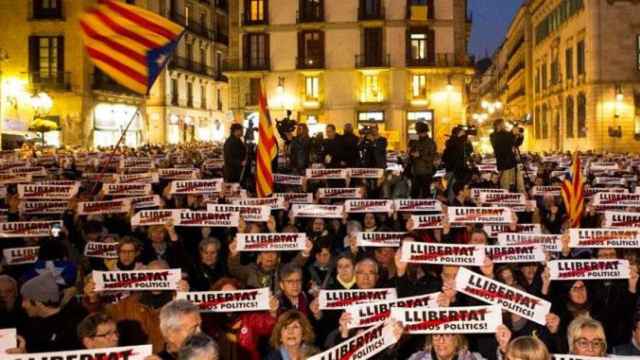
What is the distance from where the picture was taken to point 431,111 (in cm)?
5244

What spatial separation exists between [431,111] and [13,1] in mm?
26944

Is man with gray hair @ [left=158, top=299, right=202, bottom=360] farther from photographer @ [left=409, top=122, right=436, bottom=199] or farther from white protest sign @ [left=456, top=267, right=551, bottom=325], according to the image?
photographer @ [left=409, top=122, right=436, bottom=199]

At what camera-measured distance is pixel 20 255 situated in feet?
32.9

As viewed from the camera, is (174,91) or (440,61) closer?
(440,61)

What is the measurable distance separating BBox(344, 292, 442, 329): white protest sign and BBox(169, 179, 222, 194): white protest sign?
7258 millimetres

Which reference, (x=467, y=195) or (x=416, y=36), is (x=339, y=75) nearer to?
(x=416, y=36)

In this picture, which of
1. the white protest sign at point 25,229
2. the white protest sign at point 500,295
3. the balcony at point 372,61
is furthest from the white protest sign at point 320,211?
the balcony at point 372,61

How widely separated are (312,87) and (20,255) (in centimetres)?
4389

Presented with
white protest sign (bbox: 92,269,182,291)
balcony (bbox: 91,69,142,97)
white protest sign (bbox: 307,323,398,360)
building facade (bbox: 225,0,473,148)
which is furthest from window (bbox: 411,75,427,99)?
white protest sign (bbox: 307,323,398,360)

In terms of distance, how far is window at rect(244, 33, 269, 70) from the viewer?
53938 millimetres

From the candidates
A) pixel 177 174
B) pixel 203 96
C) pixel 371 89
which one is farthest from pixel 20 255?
pixel 203 96

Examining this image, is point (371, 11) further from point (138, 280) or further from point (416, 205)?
point (138, 280)

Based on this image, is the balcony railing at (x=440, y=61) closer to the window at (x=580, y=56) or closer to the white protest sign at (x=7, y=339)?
the window at (x=580, y=56)

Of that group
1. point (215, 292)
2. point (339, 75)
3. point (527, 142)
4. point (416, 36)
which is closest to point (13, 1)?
point (339, 75)
